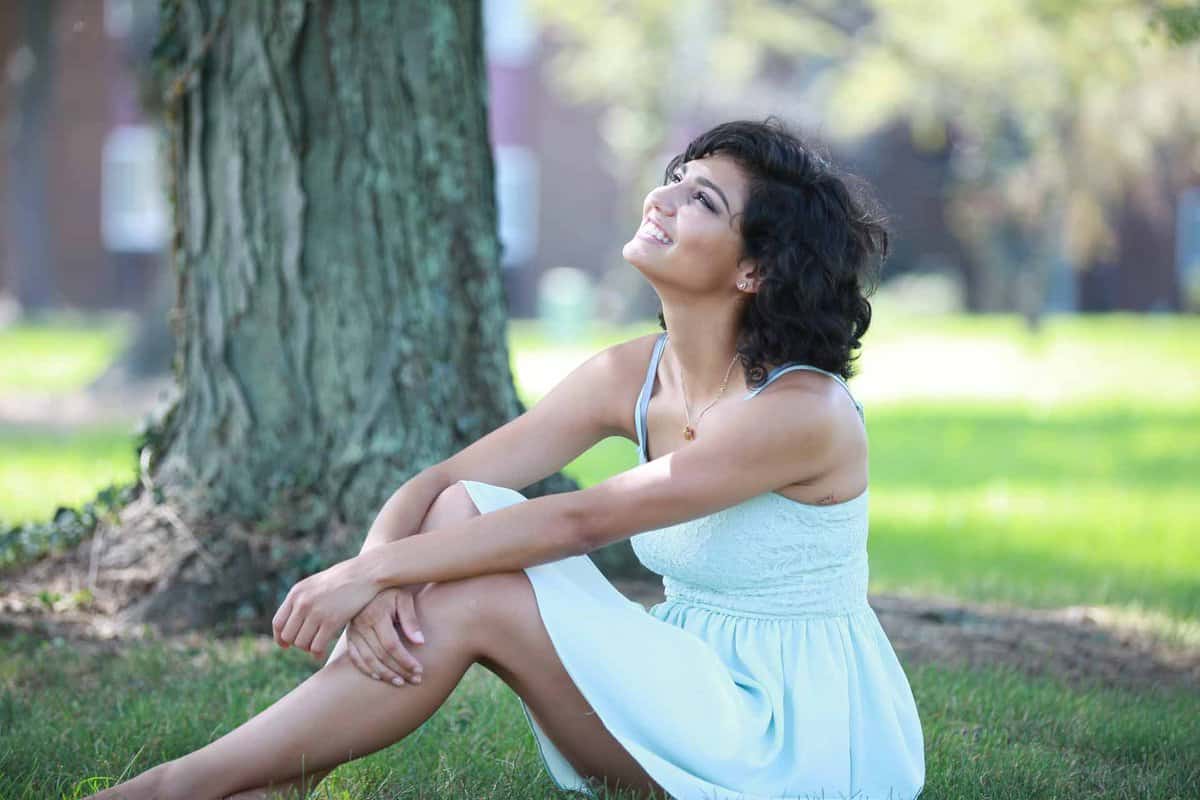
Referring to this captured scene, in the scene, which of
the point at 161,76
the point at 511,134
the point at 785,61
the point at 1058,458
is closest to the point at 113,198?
the point at 511,134

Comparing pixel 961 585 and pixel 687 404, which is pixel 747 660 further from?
pixel 961 585

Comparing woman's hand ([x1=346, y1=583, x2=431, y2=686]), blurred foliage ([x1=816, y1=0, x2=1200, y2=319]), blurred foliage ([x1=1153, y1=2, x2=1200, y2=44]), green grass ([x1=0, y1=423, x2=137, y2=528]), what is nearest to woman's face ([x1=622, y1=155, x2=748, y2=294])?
woman's hand ([x1=346, y1=583, x2=431, y2=686])

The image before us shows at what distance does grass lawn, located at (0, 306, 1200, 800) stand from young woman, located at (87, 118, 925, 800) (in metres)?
0.33

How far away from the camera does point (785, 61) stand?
24000 millimetres

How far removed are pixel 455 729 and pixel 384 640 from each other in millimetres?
911

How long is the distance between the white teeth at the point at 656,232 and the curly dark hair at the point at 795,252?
0.49ft

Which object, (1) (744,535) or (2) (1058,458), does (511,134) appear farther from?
(1) (744,535)

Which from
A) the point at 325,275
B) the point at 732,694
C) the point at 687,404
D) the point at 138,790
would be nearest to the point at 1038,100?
the point at 325,275

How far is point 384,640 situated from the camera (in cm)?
257

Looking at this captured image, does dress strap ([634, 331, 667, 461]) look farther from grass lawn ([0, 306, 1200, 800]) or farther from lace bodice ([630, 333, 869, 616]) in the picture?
grass lawn ([0, 306, 1200, 800])

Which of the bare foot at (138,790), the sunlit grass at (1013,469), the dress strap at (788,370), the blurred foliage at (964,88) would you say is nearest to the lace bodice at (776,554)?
the dress strap at (788,370)

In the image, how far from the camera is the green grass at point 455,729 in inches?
118

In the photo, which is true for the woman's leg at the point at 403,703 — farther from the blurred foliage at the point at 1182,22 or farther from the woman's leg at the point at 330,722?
the blurred foliage at the point at 1182,22

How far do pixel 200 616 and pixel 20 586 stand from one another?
2.27 feet
